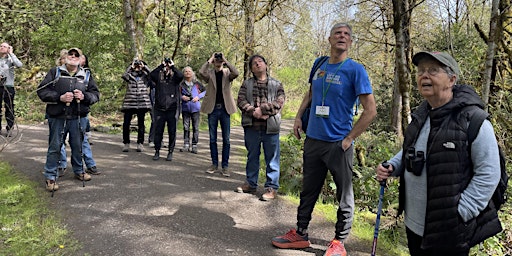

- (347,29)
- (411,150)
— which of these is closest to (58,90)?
(347,29)

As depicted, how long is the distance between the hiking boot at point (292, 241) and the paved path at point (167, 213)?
6 cm

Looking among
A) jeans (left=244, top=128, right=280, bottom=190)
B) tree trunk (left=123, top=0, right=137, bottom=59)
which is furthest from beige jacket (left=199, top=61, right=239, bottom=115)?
tree trunk (left=123, top=0, right=137, bottom=59)

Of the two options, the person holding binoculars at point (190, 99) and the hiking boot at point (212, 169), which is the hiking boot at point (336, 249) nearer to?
the hiking boot at point (212, 169)

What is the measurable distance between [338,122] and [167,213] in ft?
8.20

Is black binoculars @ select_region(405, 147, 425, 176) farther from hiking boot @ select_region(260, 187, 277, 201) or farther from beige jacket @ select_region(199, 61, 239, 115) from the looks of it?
beige jacket @ select_region(199, 61, 239, 115)

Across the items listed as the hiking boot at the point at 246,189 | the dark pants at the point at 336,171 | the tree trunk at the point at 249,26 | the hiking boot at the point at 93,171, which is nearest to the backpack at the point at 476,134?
the dark pants at the point at 336,171

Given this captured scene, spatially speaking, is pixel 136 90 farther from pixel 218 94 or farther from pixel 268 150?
pixel 268 150

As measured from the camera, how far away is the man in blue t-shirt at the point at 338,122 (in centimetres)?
349

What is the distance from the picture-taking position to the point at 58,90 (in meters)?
5.21

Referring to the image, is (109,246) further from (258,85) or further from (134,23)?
(134,23)

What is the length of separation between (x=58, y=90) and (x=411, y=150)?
4.70 m

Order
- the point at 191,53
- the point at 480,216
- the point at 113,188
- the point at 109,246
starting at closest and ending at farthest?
the point at 480,216 → the point at 109,246 → the point at 113,188 → the point at 191,53

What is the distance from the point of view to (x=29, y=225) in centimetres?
414

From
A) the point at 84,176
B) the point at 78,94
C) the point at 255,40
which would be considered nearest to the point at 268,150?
the point at 78,94
